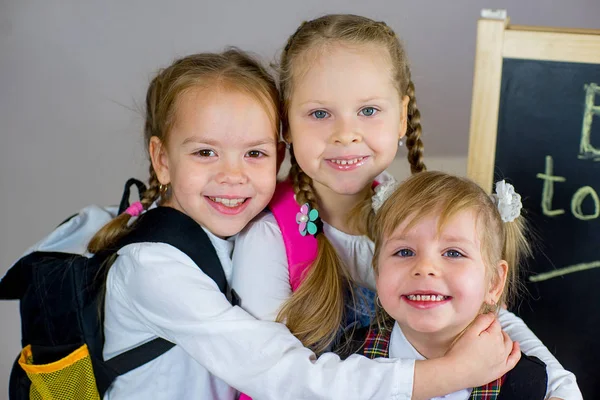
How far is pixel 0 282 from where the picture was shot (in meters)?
1.59

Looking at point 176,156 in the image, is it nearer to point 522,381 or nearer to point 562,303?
point 522,381

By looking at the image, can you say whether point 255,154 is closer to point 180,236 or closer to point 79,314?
point 180,236

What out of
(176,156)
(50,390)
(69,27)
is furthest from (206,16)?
(50,390)

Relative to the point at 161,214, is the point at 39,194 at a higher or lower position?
lower

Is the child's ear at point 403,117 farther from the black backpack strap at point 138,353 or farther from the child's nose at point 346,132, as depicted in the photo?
the black backpack strap at point 138,353

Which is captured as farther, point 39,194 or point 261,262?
point 39,194

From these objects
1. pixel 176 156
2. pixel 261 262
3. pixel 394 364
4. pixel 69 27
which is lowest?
pixel 394 364

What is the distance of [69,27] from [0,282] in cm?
95

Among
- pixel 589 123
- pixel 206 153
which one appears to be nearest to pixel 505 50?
pixel 589 123

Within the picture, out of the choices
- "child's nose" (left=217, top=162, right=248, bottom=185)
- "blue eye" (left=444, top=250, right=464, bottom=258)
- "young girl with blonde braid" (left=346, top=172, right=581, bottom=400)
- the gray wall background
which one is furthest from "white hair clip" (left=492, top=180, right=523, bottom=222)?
the gray wall background

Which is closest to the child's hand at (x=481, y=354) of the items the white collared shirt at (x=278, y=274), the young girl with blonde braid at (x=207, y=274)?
the young girl with blonde braid at (x=207, y=274)

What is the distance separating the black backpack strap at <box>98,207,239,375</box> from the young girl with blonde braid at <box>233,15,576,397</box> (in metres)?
0.06

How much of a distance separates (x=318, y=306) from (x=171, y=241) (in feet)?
0.95

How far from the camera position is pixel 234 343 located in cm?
141
